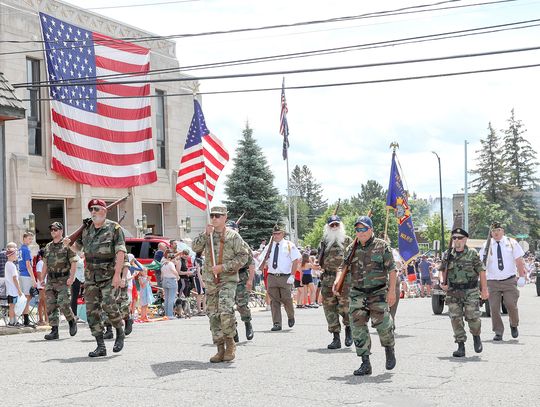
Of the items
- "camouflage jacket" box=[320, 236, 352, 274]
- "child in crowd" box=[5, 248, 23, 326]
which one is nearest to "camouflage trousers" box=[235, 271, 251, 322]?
"camouflage jacket" box=[320, 236, 352, 274]

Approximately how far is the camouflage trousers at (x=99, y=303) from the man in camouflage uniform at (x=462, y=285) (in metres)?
4.59

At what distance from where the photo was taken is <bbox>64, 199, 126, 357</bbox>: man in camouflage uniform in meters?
10.5

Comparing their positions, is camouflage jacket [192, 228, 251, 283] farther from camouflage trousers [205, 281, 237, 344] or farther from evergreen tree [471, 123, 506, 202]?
evergreen tree [471, 123, 506, 202]

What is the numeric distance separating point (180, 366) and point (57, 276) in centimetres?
→ 427

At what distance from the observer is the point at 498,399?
24.6ft

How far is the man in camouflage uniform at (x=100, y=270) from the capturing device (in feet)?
34.4

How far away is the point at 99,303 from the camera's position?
10.5 m

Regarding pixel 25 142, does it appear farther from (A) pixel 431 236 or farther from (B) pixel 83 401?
(A) pixel 431 236

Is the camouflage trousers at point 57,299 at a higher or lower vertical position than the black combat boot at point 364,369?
higher

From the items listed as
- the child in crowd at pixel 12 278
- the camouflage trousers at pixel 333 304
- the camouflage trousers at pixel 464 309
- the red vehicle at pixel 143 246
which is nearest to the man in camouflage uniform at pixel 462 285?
the camouflage trousers at pixel 464 309

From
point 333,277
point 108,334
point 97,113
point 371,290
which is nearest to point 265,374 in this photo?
point 371,290

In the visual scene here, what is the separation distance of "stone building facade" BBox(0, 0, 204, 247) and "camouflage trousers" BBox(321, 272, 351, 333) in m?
15.2

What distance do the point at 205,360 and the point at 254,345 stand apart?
1.95 meters

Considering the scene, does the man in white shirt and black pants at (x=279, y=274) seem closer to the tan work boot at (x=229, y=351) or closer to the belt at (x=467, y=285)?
the belt at (x=467, y=285)
